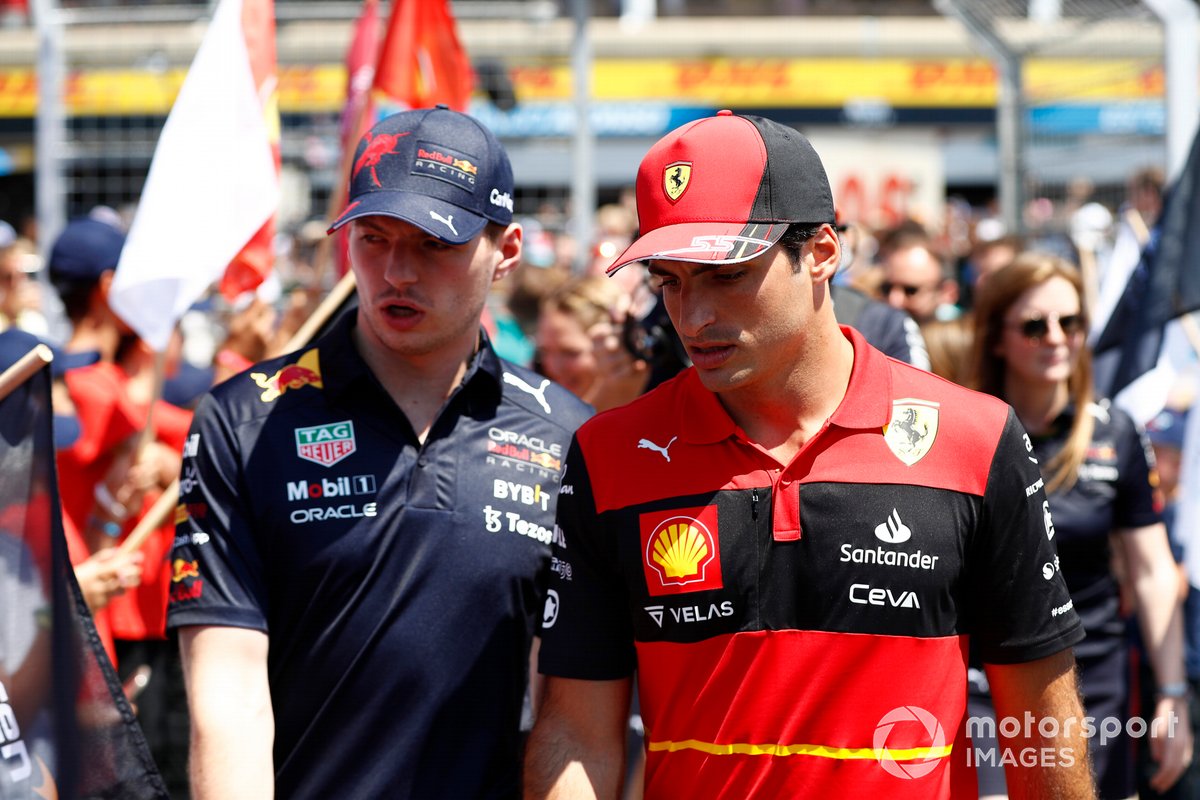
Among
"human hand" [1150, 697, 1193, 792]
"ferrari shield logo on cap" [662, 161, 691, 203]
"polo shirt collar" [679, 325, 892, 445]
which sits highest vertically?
"ferrari shield logo on cap" [662, 161, 691, 203]

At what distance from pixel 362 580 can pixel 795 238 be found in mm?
1175

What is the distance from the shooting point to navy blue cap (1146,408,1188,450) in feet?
21.8

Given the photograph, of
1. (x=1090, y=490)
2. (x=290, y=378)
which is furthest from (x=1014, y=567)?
(x=1090, y=490)

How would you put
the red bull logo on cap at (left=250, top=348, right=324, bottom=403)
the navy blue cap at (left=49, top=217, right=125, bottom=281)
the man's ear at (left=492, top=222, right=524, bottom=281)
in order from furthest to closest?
the navy blue cap at (left=49, top=217, right=125, bottom=281)
the man's ear at (left=492, top=222, right=524, bottom=281)
the red bull logo on cap at (left=250, top=348, right=324, bottom=403)

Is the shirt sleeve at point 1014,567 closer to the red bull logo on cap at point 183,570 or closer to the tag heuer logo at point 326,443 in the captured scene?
the tag heuer logo at point 326,443

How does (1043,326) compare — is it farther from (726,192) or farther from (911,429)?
(726,192)

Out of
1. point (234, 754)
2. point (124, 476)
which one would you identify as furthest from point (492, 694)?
point (124, 476)

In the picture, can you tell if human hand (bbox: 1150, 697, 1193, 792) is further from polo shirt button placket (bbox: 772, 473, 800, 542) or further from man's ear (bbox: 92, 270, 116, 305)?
man's ear (bbox: 92, 270, 116, 305)

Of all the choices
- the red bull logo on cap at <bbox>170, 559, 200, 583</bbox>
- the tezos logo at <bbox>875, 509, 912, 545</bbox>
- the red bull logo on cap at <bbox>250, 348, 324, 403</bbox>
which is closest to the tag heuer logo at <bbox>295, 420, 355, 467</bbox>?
the red bull logo on cap at <bbox>250, 348, 324, 403</bbox>

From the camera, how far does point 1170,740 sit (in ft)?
16.6

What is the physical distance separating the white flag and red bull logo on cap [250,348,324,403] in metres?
1.27

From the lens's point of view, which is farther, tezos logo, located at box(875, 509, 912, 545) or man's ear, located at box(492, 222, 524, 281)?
man's ear, located at box(492, 222, 524, 281)

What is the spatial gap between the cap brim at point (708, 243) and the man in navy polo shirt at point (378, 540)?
663 millimetres

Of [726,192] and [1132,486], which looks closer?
[726,192]
